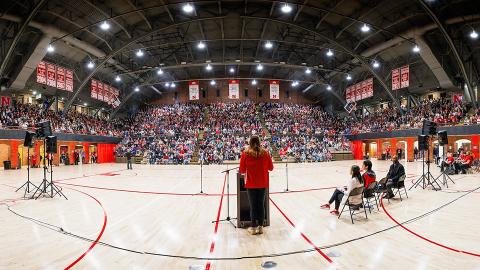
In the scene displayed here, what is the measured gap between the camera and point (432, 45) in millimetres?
22516

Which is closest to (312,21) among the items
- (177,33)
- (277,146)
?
(177,33)

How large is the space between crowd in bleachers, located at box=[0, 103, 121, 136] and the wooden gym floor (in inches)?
740

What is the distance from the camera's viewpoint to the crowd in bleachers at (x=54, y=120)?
2233 centimetres

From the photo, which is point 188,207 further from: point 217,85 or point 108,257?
point 217,85

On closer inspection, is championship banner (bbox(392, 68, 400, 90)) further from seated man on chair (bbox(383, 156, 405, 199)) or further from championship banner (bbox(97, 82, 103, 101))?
championship banner (bbox(97, 82, 103, 101))

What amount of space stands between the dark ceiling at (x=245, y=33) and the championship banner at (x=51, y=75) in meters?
1.45

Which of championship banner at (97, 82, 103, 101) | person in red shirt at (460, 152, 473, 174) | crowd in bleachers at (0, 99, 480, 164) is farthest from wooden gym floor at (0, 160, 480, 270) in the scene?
championship banner at (97, 82, 103, 101)

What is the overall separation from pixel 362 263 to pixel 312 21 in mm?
22075

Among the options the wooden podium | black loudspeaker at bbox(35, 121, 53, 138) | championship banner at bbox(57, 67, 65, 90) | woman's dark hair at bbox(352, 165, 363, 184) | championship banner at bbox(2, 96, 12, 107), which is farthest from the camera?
championship banner at bbox(2, 96, 12, 107)

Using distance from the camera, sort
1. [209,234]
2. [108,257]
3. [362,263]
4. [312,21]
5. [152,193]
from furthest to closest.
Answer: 1. [312,21]
2. [152,193]
3. [209,234]
4. [108,257]
5. [362,263]

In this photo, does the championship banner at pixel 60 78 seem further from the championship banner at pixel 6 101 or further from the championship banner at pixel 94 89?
the championship banner at pixel 6 101

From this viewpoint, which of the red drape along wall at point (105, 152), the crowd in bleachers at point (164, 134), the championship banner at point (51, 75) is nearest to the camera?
the championship banner at point (51, 75)

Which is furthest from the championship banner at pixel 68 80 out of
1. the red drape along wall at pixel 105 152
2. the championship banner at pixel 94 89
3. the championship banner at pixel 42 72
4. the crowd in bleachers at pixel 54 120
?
the red drape along wall at pixel 105 152

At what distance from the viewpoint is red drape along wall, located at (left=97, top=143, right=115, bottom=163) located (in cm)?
3197
